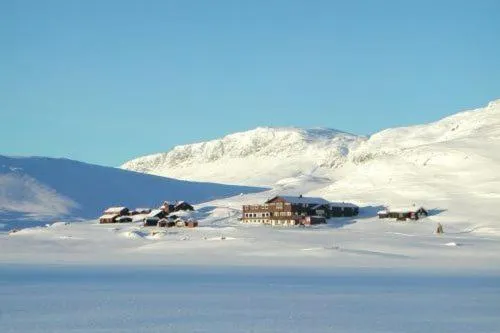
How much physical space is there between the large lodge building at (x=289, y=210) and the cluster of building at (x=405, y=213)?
756 cm

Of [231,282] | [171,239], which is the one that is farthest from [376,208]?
[231,282]

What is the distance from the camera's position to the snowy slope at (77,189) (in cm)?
14488

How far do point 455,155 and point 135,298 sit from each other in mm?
118412

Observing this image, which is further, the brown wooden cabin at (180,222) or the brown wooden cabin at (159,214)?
the brown wooden cabin at (159,214)

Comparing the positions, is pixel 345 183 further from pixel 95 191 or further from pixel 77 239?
pixel 77 239

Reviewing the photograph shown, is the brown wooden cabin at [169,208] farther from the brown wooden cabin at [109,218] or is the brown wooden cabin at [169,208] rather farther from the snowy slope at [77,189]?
the snowy slope at [77,189]

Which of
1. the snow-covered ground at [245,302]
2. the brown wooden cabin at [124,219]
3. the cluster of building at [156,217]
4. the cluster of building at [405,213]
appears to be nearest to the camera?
the snow-covered ground at [245,302]

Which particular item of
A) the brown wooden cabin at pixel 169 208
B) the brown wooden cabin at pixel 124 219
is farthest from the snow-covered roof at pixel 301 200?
the brown wooden cabin at pixel 124 219

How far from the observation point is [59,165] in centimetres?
17938

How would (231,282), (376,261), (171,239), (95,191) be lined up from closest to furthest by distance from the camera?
(231,282)
(376,261)
(171,239)
(95,191)

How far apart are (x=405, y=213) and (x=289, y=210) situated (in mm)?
16026

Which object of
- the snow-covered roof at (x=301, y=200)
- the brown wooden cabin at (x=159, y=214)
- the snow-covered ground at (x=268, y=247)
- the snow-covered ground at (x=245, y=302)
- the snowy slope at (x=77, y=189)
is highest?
the snowy slope at (x=77, y=189)

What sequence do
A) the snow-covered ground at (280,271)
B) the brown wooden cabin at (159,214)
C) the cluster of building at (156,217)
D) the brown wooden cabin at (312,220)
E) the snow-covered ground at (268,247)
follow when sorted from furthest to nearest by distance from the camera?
the brown wooden cabin at (159,214), the brown wooden cabin at (312,220), the cluster of building at (156,217), the snow-covered ground at (268,247), the snow-covered ground at (280,271)

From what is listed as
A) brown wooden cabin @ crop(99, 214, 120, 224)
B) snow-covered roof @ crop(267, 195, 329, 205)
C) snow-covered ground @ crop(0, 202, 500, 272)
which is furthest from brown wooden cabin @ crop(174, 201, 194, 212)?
snow-covered ground @ crop(0, 202, 500, 272)
